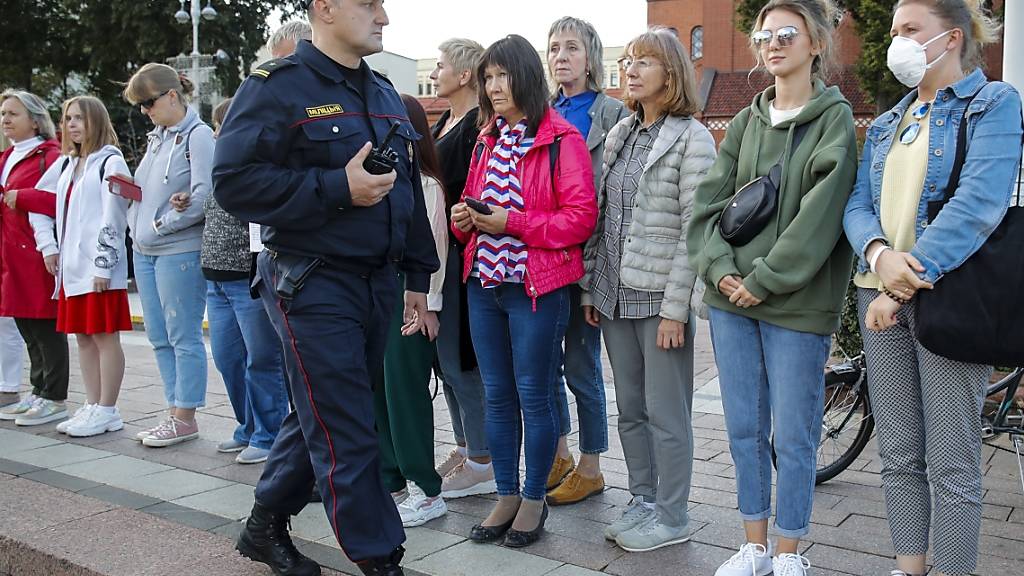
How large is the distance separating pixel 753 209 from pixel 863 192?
0.37 m

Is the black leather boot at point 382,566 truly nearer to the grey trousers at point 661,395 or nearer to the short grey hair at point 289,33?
the grey trousers at point 661,395

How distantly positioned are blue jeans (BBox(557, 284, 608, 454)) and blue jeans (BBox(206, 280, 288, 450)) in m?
1.72

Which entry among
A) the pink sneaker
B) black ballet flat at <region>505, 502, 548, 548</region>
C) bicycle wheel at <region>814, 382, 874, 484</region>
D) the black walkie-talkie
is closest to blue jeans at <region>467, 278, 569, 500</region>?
black ballet flat at <region>505, 502, 548, 548</region>

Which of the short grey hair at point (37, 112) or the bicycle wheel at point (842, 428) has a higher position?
the short grey hair at point (37, 112)

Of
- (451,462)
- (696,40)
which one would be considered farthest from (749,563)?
(696,40)

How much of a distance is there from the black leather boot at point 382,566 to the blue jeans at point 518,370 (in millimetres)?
756

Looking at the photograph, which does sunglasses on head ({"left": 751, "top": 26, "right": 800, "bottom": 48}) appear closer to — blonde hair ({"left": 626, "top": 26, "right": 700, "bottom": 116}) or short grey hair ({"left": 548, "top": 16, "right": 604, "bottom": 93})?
blonde hair ({"left": 626, "top": 26, "right": 700, "bottom": 116})

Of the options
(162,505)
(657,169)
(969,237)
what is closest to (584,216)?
(657,169)

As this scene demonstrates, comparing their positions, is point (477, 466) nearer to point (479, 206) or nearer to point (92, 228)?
point (479, 206)

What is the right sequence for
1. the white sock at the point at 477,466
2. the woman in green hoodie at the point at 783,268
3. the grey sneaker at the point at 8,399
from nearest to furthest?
the woman in green hoodie at the point at 783,268 < the white sock at the point at 477,466 < the grey sneaker at the point at 8,399

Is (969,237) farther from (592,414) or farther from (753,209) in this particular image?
(592,414)

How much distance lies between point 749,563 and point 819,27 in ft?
6.44

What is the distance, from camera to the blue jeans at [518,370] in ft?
13.1

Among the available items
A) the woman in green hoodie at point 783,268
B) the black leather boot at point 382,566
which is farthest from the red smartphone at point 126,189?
the woman in green hoodie at point 783,268
